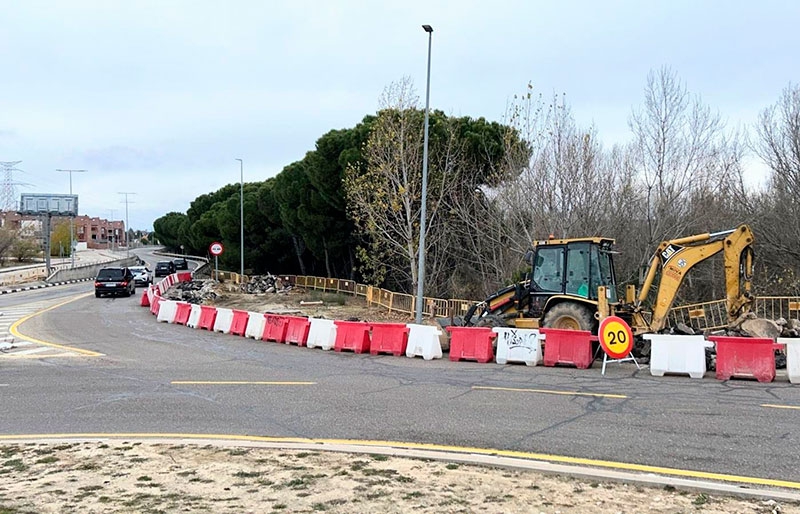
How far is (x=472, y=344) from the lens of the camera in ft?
47.0

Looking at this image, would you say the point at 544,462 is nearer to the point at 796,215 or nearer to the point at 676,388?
the point at 676,388

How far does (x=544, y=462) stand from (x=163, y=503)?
3.36 metres

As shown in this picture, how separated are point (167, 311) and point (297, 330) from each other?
9094 mm

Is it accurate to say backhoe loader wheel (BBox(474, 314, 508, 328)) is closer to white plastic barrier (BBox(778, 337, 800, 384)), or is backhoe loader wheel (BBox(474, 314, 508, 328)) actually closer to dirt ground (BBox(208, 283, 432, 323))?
white plastic barrier (BBox(778, 337, 800, 384))

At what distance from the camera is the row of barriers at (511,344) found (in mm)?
11586

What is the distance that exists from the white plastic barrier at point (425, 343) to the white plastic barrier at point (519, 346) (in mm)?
1486

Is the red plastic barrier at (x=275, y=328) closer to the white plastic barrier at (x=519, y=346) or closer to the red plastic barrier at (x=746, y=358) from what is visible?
the white plastic barrier at (x=519, y=346)

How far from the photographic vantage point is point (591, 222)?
2417 cm

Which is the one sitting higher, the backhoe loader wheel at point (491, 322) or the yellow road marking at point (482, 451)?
the backhoe loader wheel at point (491, 322)

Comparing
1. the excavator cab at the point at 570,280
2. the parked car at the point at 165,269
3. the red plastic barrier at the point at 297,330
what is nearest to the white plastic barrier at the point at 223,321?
the red plastic barrier at the point at 297,330

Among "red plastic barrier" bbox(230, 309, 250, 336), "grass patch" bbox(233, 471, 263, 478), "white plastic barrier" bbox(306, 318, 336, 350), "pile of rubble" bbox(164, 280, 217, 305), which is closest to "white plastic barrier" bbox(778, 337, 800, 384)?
"grass patch" bbox(233, 471, 263, 478)

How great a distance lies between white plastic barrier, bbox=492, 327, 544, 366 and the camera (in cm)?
1357

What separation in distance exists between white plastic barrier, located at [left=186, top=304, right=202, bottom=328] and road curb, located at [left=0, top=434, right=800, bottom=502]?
14.6 metres

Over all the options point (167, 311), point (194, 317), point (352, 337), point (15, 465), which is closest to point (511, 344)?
point (352, 337)
